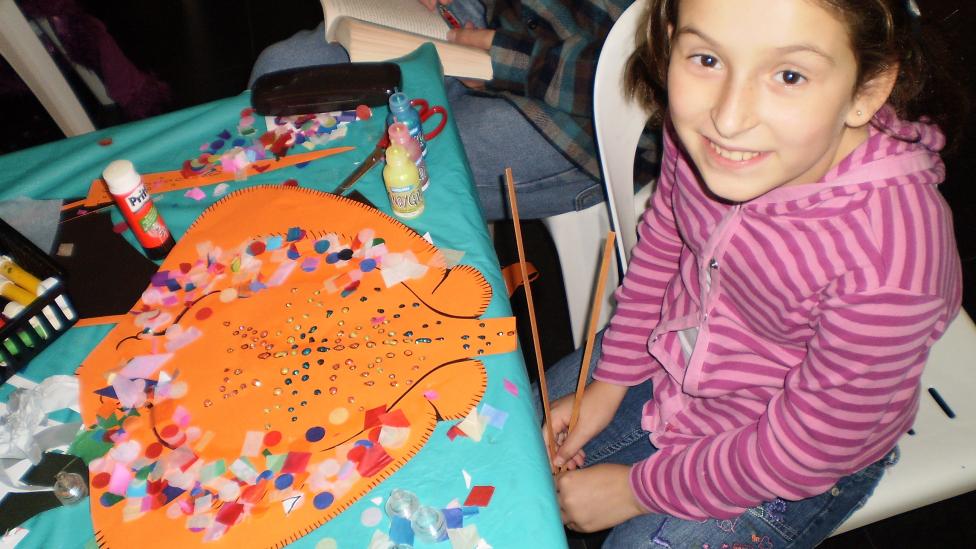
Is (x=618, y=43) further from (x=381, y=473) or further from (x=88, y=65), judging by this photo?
(x=88, y=65)

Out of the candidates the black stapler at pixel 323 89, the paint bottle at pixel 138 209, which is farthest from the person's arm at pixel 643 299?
the paint bottle at pixel 138 209

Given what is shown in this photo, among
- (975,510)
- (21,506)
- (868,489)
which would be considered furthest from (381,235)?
(975,510)

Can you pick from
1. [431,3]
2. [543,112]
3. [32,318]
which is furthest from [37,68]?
[543,112]

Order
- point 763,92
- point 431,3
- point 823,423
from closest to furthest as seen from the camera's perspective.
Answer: point 763,92
point 823,423
point 431,3

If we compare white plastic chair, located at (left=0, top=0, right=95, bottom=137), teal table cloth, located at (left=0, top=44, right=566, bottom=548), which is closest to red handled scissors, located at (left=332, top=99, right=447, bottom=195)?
teal table cloth, located at (left=0, top=44, right=566, bottom=548)

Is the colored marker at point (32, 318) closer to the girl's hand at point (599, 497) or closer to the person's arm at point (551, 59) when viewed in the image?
the girl's hand at point (599, 497)

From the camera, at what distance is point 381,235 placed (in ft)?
3.18

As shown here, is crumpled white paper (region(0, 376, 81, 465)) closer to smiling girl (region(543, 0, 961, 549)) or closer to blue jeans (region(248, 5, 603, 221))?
smiling girl (region(543, 0, 961, 549))

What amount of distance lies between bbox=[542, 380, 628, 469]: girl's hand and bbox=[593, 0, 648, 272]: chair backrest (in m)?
0.28

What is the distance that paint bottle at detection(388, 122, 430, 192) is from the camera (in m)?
0.98

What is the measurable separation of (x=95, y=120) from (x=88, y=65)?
0.64 ft

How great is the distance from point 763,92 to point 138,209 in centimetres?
80

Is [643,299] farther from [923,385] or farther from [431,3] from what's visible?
[431,3]

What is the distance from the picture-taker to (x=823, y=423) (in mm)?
767
